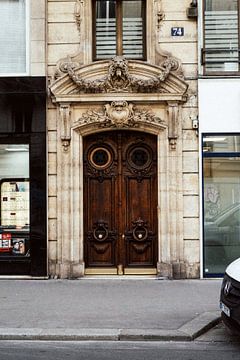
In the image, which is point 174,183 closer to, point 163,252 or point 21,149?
point 163,252

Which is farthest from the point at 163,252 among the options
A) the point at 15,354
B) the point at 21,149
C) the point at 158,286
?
the point at 15,354

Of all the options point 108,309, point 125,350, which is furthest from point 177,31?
point 125,350

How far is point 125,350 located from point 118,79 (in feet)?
22.1

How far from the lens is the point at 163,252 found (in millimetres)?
12797

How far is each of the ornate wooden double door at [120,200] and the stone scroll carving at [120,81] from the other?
99cm

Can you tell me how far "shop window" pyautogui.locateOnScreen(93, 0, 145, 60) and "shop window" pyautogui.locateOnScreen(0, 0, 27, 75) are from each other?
5.13 feet

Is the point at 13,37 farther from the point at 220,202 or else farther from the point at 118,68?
the point at 220,202

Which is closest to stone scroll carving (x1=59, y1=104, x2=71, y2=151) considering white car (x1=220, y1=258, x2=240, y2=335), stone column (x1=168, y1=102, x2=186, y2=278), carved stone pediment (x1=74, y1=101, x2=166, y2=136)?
carved stone pediment (x1=74, y1=101, x2=166, y2=136)

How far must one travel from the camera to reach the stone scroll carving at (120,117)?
1281cm

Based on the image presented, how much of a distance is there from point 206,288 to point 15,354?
5.23 metres

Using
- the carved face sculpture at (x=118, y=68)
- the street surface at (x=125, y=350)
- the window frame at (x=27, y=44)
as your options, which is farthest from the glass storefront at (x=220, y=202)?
the street surface at (x=125, y=350)

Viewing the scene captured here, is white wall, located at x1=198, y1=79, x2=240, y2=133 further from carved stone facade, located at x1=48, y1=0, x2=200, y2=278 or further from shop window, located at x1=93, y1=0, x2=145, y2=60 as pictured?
shop window, located at x1=93, y1=0, x2=145, y2=60

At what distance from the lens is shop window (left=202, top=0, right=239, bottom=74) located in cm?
1309

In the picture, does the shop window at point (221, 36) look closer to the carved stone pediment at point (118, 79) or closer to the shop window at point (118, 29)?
the carved stone pediment at point (118, 79)
